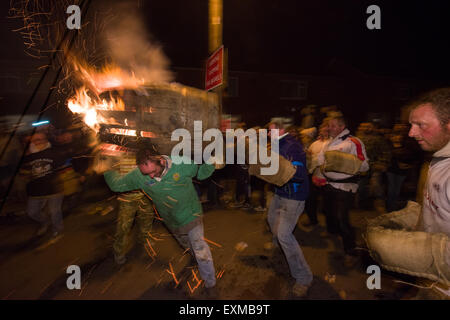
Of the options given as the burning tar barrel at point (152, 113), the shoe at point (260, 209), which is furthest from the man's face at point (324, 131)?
the burning tar barrel at point (152, 113)

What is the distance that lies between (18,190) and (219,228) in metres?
5.58

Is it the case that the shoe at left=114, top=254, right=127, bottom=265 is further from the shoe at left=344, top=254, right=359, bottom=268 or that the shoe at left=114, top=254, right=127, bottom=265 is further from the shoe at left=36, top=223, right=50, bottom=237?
the shoe at left=344, top=254, right=359, bottom=268

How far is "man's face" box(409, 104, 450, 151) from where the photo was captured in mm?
1701

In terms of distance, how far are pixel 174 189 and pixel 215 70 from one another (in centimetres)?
258

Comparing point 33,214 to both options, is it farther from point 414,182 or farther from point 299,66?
point 299,66

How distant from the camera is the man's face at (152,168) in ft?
8.35

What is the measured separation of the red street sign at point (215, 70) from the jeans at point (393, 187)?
4264 mm

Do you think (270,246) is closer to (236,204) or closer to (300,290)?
(300,290)

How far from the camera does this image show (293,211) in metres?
2.97

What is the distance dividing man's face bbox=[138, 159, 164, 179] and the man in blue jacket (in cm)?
151

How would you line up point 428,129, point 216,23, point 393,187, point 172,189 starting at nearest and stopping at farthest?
point 428,129 → point 172,189 → point 216,23 → point 393,187

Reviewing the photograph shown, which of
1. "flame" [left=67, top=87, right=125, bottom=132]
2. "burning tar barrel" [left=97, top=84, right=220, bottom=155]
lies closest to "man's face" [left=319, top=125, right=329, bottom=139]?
"burning tar barrel" [left=97, top=84, right=220, bottom=155]

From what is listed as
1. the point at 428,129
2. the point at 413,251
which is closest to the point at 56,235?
the point at 413,251


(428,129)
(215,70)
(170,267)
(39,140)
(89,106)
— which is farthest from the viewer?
(215,70)
